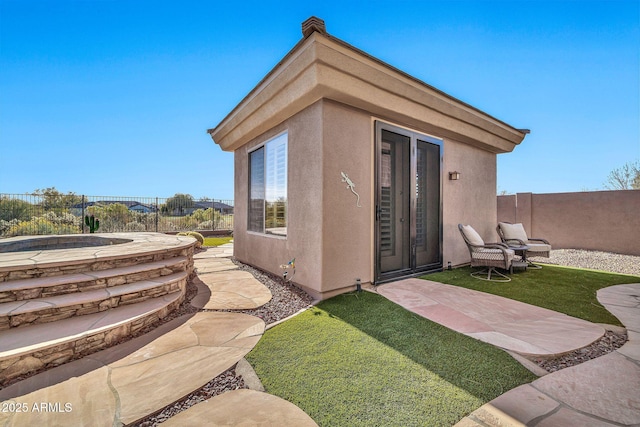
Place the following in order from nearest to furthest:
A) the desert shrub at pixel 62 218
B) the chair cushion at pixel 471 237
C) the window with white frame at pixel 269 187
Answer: the window with white frame at pixel 269 187 → the chair cushion at pixel 471 237 → the desert shrub at pixel 62 218

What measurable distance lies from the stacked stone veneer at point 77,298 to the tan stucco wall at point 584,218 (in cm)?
1318

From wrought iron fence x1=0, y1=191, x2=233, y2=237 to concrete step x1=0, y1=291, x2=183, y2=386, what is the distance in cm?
1186

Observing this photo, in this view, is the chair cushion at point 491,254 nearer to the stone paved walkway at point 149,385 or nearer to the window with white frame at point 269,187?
the window with white frame at point 269,187

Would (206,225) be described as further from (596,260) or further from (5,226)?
(596,260)

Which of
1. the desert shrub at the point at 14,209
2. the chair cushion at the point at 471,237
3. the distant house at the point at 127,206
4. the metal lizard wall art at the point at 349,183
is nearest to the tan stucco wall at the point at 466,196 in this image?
the chair cushion at the point at 471,237

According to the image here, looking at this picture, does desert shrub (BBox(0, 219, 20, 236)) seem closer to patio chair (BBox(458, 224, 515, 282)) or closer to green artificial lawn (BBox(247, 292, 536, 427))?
green artificial lawn (BBox(247, 292, 536, 427))

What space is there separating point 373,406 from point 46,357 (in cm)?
290

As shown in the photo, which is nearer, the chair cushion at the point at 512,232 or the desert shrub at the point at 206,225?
the chair cushion at the point at 512,232

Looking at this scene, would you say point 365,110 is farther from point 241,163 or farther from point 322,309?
point 241,163

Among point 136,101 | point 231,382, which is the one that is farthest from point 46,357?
point 136,101

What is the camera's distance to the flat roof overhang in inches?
142

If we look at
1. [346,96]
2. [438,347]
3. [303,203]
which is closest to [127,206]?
[303,203]

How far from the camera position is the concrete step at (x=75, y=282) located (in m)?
2.69

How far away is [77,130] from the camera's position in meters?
14.1
